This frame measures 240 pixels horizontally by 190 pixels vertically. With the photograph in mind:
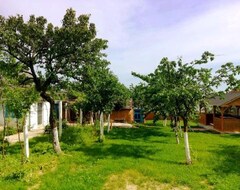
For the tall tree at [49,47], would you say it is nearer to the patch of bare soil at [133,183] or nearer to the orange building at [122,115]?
the patch of bare soil at [133,183]

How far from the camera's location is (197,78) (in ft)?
46.1

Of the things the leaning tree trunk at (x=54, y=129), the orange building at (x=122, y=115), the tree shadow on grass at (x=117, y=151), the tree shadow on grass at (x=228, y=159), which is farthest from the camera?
the orange building at (x=122, y=115)

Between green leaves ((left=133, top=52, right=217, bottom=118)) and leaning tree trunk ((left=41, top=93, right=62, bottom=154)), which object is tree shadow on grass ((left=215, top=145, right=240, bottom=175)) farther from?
leaning tree trunk ((left=41, top=93, right=62, bottom=154))

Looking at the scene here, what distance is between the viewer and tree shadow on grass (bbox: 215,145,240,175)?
13120mm

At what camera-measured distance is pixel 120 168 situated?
503 inches

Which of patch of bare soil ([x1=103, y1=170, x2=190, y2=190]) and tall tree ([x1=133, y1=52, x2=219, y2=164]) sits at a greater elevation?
tall tree ([x1=133, y1=52, x2=219, y2=164])

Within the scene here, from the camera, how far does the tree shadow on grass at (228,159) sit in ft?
43.0

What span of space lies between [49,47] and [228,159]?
10.9 meters

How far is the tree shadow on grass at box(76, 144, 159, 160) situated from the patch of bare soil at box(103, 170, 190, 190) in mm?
2887

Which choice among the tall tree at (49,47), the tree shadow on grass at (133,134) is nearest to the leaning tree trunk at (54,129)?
the tall tree at (49,47)

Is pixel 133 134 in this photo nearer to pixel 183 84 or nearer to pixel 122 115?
pixel 183 84

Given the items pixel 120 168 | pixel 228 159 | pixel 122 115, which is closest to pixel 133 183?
pixel 120 168

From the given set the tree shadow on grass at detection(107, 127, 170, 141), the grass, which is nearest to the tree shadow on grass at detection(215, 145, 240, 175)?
the grass

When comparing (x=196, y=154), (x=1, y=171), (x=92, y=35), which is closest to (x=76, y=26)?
(x=92, y=35)
